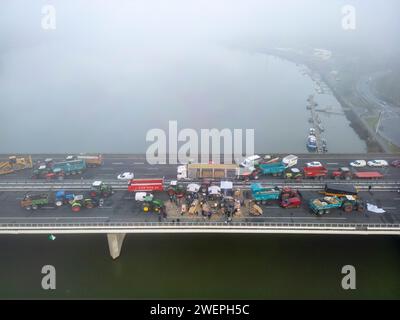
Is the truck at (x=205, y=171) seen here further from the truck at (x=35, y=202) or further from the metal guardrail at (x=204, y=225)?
the truck at (x=35, y=202)

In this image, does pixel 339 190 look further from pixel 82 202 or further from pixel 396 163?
pixel 82 202

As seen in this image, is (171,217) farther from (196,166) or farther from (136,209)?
(196,166)

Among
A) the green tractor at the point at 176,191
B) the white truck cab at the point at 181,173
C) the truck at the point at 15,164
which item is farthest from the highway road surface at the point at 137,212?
the white truck cab at the point at 181,173

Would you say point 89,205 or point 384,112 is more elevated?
point 384,112

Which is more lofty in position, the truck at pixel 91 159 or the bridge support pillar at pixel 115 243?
the truck at pixel 91 159

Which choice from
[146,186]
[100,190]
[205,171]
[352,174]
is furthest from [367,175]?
[100,190]

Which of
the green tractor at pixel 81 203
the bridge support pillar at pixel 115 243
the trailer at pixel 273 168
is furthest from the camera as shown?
the trailer at pixel 273 168

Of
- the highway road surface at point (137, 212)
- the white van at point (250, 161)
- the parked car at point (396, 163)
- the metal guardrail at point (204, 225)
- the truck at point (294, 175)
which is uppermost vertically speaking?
the white van at point (250, 161)
